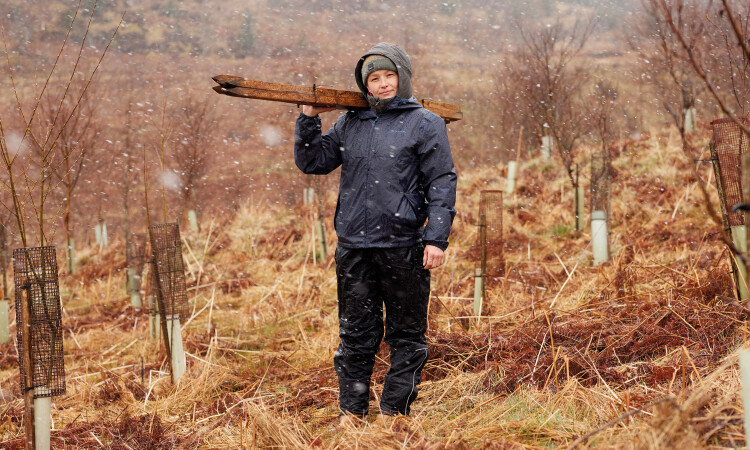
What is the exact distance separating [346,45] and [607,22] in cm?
2498

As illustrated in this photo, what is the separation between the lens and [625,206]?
8.80 m

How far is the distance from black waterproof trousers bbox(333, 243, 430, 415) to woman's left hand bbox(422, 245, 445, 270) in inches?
4.0

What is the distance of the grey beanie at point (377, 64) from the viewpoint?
118 inches

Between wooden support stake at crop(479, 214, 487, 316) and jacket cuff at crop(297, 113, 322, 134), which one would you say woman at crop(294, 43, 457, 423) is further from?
wooden support stake at crop(479, 214, 487, 316)

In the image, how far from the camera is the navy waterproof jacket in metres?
2.87

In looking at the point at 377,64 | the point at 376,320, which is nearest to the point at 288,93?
the point at 377,64

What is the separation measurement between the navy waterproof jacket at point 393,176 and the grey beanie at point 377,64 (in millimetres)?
194

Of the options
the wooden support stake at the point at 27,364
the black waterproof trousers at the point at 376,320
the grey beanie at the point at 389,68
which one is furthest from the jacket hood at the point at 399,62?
the wooden support stake at the point at 27,364

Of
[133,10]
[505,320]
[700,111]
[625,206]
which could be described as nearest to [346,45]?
[133,10]

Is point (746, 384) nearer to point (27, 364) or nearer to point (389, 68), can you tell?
point (389, 68)

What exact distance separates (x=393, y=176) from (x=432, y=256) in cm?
49

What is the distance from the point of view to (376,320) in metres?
3.08

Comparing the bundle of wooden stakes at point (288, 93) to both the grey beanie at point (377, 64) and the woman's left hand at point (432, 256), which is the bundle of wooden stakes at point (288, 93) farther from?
the woman's left hand at point (432, 256)

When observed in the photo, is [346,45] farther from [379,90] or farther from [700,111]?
[379,90]
